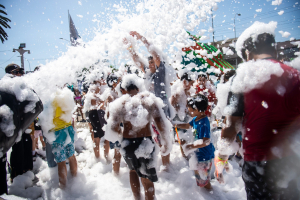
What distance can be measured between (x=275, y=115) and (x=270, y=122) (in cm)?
7

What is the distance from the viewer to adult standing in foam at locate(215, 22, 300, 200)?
4.62 ft

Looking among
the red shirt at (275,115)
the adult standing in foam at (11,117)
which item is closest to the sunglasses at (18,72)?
the adult standing in foam at (11,117)

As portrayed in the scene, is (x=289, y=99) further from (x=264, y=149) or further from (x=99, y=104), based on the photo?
(x=99, y=104)

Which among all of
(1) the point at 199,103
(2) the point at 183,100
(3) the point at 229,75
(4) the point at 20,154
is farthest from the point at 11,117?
(3) the point at 229,75

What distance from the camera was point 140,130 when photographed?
7.76 feet

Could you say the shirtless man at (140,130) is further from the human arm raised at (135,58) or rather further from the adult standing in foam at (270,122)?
the human arm raised at (135,58)

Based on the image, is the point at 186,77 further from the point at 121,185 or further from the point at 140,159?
the point at 121,185

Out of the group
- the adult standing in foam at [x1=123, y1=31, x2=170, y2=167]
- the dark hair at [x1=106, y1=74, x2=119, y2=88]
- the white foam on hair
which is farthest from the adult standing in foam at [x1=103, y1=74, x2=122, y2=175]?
the white foam on hair

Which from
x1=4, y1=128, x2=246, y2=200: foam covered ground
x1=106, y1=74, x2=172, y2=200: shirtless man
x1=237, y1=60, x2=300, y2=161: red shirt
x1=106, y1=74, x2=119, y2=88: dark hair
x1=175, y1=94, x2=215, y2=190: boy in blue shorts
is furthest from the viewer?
x1=106, y1=74, x2=119, y2=88: dark hair

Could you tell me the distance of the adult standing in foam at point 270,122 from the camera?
141cm

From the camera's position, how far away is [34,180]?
3.53m

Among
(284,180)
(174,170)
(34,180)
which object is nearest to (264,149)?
(284,180)

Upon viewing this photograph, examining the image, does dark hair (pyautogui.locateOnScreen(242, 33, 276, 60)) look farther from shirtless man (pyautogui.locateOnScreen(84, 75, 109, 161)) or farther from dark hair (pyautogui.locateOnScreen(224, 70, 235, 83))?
shirtless man (pyautogui.locateOnScreen(84, 75, 109, 161))

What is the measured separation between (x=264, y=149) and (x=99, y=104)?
12.0 feet
